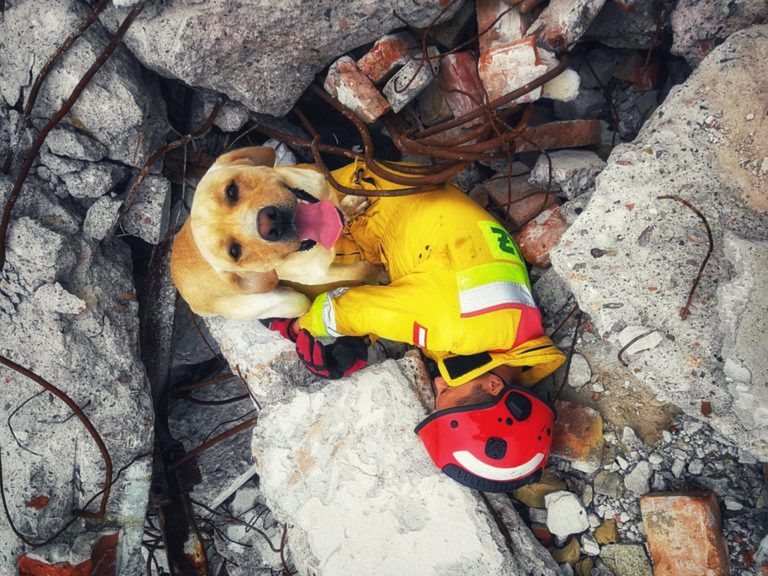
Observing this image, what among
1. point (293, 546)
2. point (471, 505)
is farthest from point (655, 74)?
point (293, 546)

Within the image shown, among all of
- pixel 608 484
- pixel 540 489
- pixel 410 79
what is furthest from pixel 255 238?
pixel 608 484

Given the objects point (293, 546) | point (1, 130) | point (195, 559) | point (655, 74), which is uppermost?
point (1, 130)

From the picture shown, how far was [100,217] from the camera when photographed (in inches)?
128

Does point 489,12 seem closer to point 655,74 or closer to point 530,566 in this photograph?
point 655,74

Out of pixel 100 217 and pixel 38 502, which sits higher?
pixel 100 217

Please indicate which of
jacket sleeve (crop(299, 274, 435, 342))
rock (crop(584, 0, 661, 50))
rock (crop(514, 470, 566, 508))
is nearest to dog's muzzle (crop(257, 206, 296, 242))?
jacket sleeve (crop(299, 274, 435, 342))

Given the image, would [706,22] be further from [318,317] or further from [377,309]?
[318,317]

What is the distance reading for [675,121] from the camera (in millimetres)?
2738

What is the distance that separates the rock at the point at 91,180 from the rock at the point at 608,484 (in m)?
3.20

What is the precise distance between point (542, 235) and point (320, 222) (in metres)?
1.35

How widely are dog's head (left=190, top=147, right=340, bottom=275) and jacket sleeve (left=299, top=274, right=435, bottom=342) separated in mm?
432

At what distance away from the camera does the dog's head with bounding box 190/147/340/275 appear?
261cm

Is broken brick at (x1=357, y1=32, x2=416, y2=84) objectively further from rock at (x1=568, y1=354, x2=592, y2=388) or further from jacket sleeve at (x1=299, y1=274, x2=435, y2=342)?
rock at (x1=568, y1=354, x2=592, y2=388)

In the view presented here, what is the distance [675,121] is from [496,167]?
1.25m
